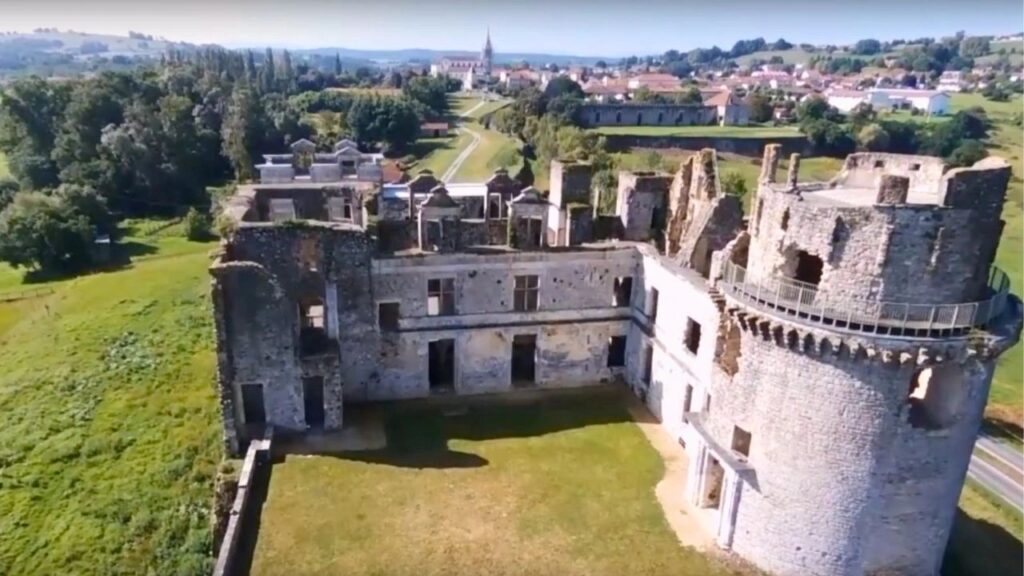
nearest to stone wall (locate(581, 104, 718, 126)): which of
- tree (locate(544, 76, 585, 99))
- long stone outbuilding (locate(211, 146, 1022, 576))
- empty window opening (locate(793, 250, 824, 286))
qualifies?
tree (locate(544, 76, 585, 99))

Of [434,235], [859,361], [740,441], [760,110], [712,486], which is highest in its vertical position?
[760,110]

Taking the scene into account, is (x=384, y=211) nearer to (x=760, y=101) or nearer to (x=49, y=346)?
(x=49, y=346)

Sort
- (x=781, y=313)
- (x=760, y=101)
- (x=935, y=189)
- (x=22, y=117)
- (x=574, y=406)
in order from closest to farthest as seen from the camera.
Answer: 1. (x=781, y=313)
2. (x=935, y=189)
3. (x=574, y=406)
4. (x=22, y=117)
5. (x=760, y=101)

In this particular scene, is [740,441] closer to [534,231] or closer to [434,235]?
[534,231]

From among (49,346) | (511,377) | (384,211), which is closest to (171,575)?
(511,377)

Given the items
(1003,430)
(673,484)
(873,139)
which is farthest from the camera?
(873,139)

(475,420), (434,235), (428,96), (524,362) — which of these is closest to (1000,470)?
(524,362)
